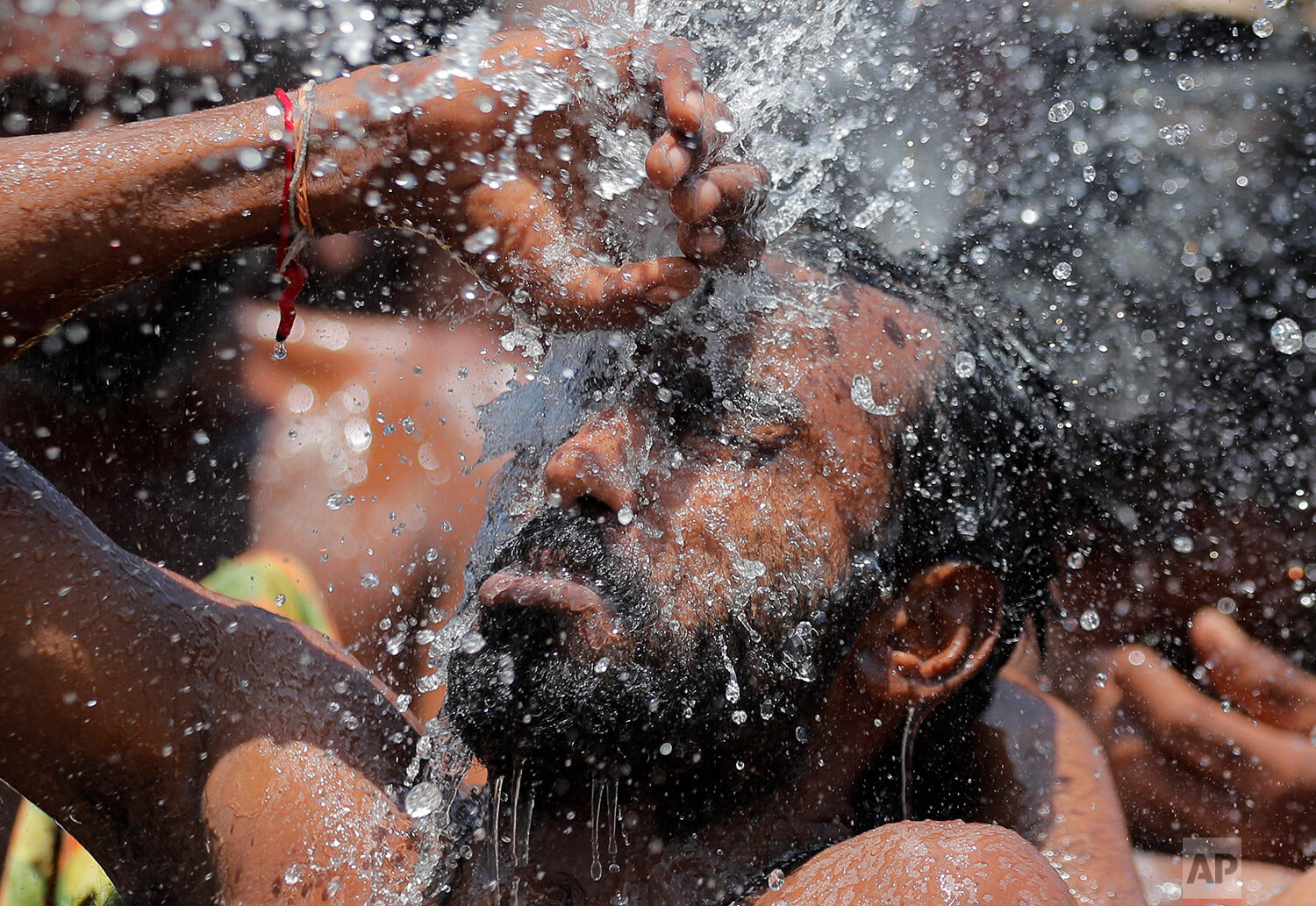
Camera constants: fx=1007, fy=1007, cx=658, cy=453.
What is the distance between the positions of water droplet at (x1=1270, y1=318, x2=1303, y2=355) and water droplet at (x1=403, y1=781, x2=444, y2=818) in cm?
317

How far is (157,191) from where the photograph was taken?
4.99 feet

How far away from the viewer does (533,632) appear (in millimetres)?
1607

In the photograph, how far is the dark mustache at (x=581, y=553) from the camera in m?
1.64

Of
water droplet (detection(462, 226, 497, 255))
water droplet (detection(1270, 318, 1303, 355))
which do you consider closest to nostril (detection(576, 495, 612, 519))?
water droplet (detection(462, 226, 497, 255))

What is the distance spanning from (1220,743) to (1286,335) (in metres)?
1.57

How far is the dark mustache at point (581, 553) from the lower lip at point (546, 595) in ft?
0.09

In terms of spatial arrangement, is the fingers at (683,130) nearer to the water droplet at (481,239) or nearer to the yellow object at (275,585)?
the water droplet at (481,239)

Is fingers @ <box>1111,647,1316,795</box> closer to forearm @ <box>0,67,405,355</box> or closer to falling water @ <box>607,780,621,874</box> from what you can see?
falling water @ <box>607,780,621,874</box>

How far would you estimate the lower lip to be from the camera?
63.1 inches

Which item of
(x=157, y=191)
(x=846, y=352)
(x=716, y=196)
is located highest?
(x=716, y=196)

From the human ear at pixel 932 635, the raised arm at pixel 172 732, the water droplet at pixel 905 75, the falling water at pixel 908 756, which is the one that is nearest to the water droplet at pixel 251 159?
the raised arm at pixel 172 732

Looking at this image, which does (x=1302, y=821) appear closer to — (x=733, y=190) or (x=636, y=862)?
(x=636, y=862)

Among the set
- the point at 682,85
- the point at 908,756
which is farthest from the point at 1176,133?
the point at 682,85

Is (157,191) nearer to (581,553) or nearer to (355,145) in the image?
(355,145)
